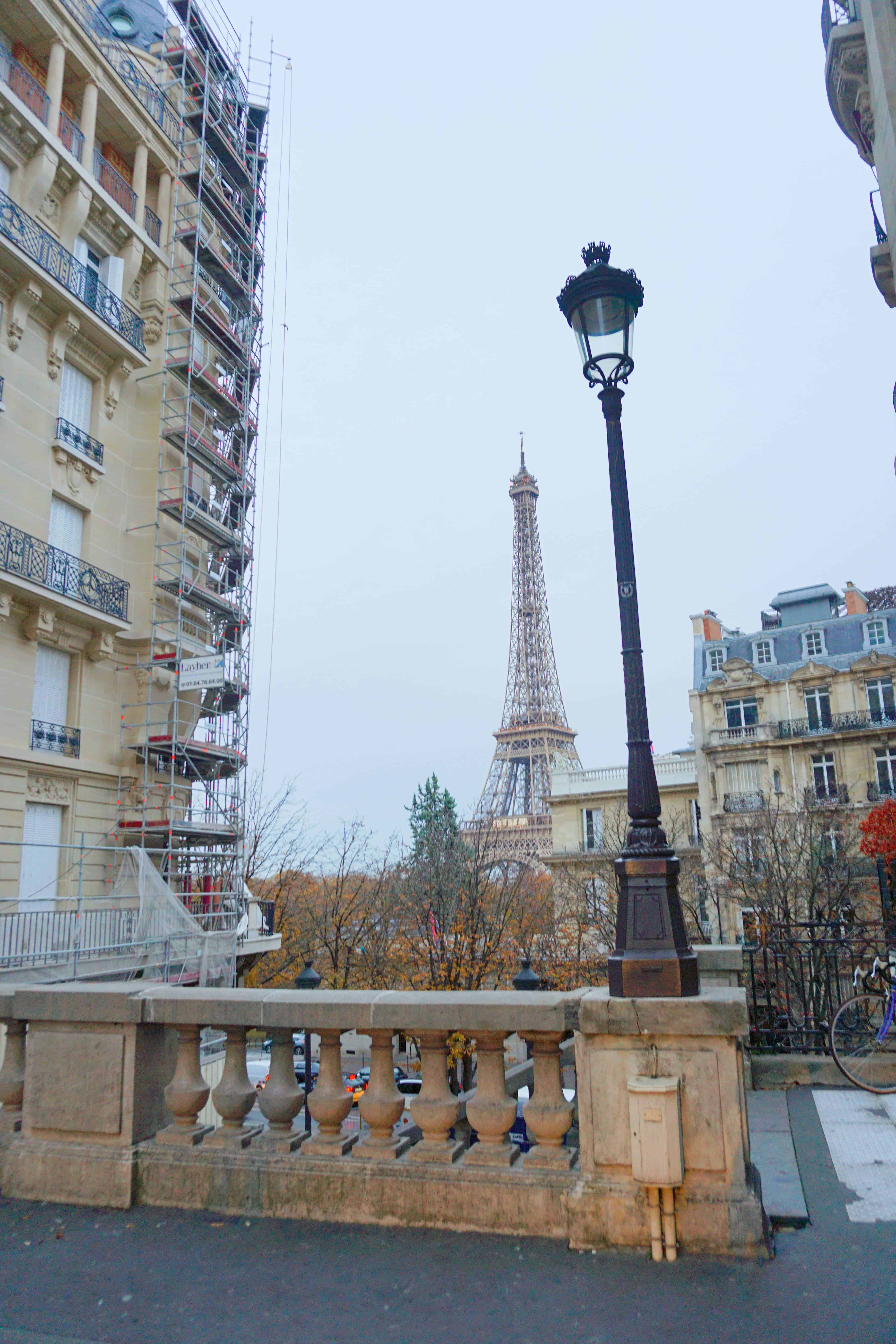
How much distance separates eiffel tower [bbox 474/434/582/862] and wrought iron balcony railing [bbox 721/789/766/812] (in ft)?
69.8

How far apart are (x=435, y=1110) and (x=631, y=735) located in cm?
223

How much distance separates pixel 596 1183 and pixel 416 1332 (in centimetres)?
107

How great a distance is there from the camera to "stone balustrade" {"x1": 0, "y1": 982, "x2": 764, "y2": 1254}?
161 inches

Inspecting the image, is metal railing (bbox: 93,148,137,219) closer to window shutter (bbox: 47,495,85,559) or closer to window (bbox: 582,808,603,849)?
window shutter (bbox: 47,495,85,559)

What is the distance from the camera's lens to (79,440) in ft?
67.7

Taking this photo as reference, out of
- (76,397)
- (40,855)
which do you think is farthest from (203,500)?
(40,855)

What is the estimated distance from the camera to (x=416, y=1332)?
3479 mm

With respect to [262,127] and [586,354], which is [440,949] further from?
[262,127]

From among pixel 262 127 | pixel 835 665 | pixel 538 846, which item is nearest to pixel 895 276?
pixel 262 127

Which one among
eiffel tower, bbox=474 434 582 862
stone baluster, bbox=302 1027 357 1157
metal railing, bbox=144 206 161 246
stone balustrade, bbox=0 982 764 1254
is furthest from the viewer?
eiffel tower, bbox=474 434 582 862

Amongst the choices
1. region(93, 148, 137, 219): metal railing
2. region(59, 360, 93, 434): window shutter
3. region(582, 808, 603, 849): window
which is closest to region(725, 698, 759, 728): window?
region(582, 808, 603, 849): window

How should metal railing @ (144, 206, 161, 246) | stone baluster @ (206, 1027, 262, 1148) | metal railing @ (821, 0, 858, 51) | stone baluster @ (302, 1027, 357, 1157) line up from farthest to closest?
metal railing @ (144, 206, 161, 246), metal railing @ (821, 0, 858, 51), stone baluster @ (206, 1027, 262, 1148), stone baluster @ (302, 1027, 357, 1157)

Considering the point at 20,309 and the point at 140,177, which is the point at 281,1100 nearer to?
the point at 20,309

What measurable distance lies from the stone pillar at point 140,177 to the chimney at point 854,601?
37495 mm
